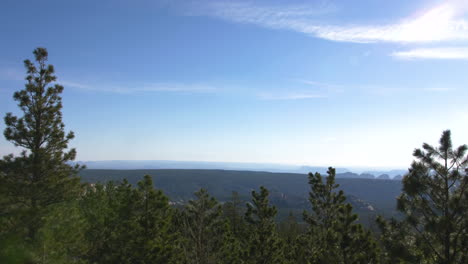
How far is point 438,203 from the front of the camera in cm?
1104

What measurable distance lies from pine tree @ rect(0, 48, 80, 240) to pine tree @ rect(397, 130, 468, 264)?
756 inches

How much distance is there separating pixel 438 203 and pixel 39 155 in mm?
21350

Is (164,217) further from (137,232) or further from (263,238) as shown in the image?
(263,238)

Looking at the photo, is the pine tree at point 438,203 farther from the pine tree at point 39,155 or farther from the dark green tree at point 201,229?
the pine tree at point 39,155

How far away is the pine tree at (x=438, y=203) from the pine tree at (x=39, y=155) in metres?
19.2

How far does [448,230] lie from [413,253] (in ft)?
4.75

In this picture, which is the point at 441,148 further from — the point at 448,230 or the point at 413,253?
the point at 413,253

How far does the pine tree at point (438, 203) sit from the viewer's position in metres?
10.4

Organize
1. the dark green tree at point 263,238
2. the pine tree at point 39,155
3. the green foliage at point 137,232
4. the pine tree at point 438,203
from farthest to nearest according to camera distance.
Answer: the dark green tree at point 263,238
the green foliage at point 137,232
the pine tree at point 39,155
the pine tree at point 438,203

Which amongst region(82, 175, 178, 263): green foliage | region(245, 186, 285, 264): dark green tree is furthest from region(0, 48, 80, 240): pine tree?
region(245, 186, 285, 264): dark green tree

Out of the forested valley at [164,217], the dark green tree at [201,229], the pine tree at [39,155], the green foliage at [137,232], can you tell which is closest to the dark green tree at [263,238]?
the forested valley at [164,217]

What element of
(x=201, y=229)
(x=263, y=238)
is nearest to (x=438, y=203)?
(x=201, y=229)

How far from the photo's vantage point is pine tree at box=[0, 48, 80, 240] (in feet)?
58.7

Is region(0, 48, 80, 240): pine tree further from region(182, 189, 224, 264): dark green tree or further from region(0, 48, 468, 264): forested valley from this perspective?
region(182, 189, 224, 264): dark green tree
